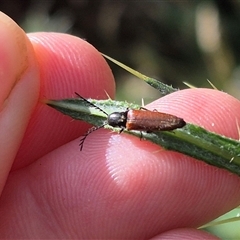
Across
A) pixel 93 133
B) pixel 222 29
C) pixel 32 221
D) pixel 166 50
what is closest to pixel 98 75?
pixel 93 133

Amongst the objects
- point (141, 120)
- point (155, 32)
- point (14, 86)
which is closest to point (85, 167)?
point (141, 120)

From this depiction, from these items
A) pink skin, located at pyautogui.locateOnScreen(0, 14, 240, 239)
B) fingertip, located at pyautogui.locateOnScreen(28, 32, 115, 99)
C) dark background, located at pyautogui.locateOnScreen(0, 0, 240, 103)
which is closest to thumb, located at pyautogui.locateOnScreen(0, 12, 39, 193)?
pink skin, located at pyautogui.locateOnScreen(0, 14, 240, 239)

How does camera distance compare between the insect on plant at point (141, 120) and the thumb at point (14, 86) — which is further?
the thumb at point (14, 86)

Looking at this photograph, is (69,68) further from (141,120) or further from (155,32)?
(155,32)

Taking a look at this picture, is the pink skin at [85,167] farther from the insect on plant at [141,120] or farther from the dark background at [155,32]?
the dark background at [155,32]

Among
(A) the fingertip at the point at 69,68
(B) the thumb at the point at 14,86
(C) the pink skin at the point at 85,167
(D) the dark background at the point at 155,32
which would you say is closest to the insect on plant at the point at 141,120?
(C) the pink skin at the point at 85,167

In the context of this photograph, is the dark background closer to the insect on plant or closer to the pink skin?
the pink skin
